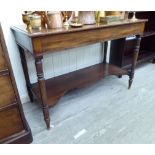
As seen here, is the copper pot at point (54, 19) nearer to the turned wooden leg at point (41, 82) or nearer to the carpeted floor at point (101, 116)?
the turned wooden leg at point (41, 82)

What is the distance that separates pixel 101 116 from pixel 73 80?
17.9 inches

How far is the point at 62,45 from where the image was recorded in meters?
1.03

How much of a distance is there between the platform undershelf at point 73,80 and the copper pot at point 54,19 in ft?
1.92

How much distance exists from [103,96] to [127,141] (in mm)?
612

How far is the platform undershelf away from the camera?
1.38 m

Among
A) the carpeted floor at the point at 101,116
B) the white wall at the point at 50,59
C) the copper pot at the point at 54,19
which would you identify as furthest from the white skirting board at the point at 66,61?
the copper pot at the point at 54,19

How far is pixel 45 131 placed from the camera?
1280 mm

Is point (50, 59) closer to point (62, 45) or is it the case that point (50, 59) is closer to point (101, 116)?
point (62, 45)

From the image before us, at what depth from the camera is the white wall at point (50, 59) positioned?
1263 mm

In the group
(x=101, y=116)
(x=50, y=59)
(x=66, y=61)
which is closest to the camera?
(x=101, y=116)

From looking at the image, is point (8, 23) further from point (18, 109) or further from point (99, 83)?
point (99, 83)

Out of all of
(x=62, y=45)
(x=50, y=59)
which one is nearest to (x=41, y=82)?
(x=62, y=45)

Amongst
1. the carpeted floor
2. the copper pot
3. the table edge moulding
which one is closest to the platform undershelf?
the table edge moulding
